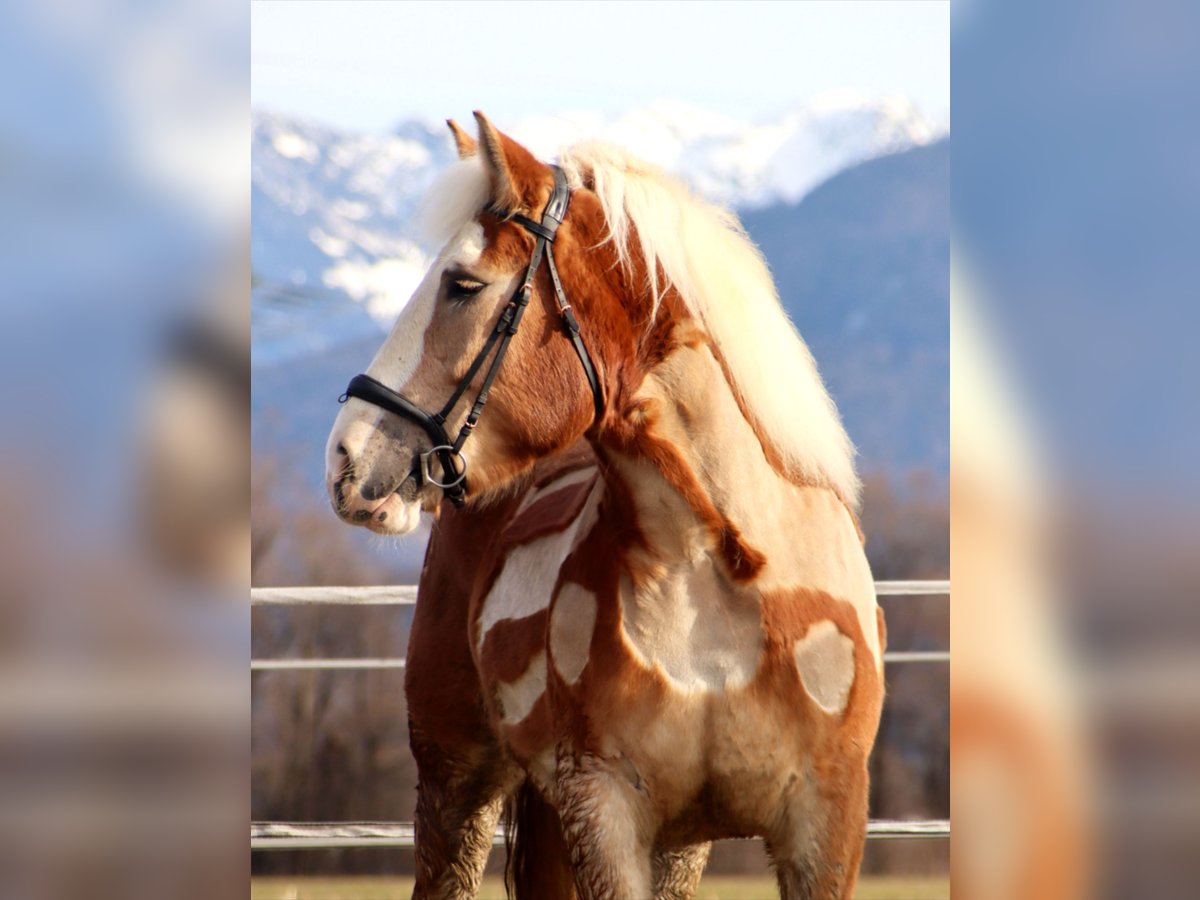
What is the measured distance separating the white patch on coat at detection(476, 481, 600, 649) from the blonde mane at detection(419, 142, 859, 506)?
0.46 meters

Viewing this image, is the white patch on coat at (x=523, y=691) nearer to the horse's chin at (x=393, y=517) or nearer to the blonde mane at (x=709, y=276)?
the horse's chin at (x=393, y=517)

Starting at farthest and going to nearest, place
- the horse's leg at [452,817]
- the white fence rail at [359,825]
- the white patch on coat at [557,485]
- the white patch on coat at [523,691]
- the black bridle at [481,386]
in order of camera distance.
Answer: the white fence rail at [359,825] → the horse's leg at [452,817] → the white patch on coat at [557,485] → the white patch on coat at [523,691] → the black bridle at [481,386]

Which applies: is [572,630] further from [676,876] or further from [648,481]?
Result: [676,876]

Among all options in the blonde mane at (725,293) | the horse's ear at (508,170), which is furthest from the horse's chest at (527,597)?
the horse's ear at (508,170)

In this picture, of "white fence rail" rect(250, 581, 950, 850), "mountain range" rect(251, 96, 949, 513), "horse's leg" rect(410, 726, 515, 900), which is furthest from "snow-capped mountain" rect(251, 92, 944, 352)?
"horse's leg" rect(410, 726, 515, 900)

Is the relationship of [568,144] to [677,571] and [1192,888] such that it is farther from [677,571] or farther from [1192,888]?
[1192,888]

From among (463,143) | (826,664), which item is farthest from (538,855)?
(463,143)

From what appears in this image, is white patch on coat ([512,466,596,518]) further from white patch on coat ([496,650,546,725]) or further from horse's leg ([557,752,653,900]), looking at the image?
horse's leg ([557,752,653,900])

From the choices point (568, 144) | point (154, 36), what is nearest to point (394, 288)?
point (568, 144)

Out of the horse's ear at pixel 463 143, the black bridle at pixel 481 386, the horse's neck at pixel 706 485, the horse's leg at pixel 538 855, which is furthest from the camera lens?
the horse's leg at pixel 538 855

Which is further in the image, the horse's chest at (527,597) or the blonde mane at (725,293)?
the horse's chest at (527,597)

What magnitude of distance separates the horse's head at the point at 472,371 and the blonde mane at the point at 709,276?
0.17ft

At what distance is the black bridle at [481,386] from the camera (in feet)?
7.50

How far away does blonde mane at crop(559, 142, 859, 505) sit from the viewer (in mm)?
2424
